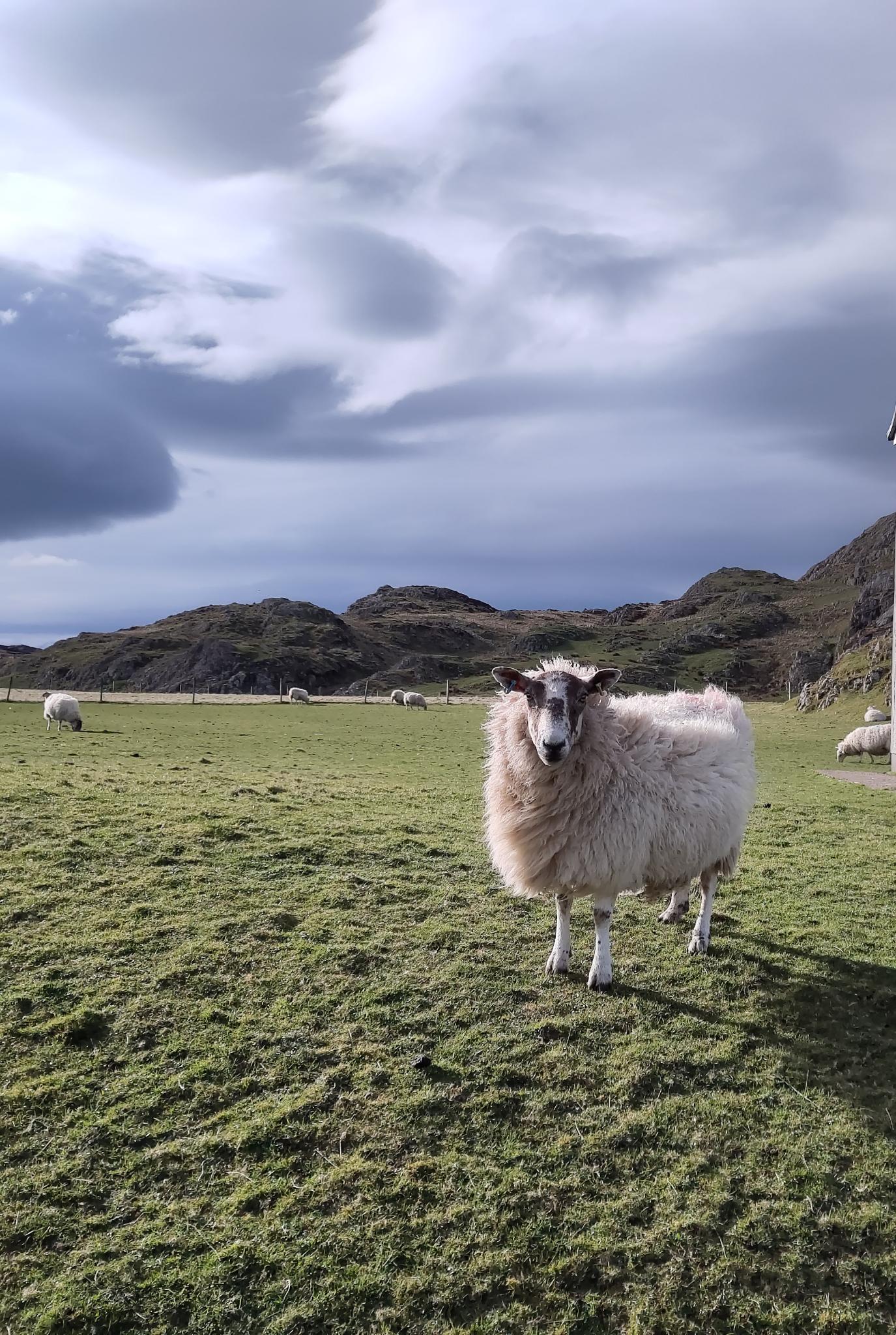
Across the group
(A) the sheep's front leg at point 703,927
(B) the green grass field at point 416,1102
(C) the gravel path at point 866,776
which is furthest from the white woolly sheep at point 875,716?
(A) the sheep's front leg at point 703,927

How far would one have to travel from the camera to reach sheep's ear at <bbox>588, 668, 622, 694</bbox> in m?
7.41

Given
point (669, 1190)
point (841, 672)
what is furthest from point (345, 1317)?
point (841, 672)

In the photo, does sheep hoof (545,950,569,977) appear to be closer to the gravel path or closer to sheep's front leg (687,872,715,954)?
sheep's front leg (687,872,715,954)

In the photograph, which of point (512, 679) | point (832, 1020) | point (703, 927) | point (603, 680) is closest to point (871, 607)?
point (703, 927)

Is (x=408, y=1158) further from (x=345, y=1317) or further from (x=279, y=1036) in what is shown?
(x=279, y=1036)

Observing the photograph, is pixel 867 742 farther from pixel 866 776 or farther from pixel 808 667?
pixel 808 667

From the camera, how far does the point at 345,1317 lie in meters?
3.68

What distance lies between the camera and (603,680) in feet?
24.7

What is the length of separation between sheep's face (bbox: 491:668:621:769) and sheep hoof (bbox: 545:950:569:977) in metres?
1.93

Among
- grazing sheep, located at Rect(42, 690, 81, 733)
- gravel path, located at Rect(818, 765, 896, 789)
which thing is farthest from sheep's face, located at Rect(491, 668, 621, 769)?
grazing sheep, located at Rect(42, 690, 81, 733)

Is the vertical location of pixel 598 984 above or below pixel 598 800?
below

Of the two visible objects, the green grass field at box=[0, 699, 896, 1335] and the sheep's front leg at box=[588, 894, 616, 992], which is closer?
the green grass field at box=[0, 699, 896, 1335]

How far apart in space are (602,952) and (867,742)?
25456mm

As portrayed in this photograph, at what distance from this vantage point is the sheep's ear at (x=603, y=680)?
7.41m
